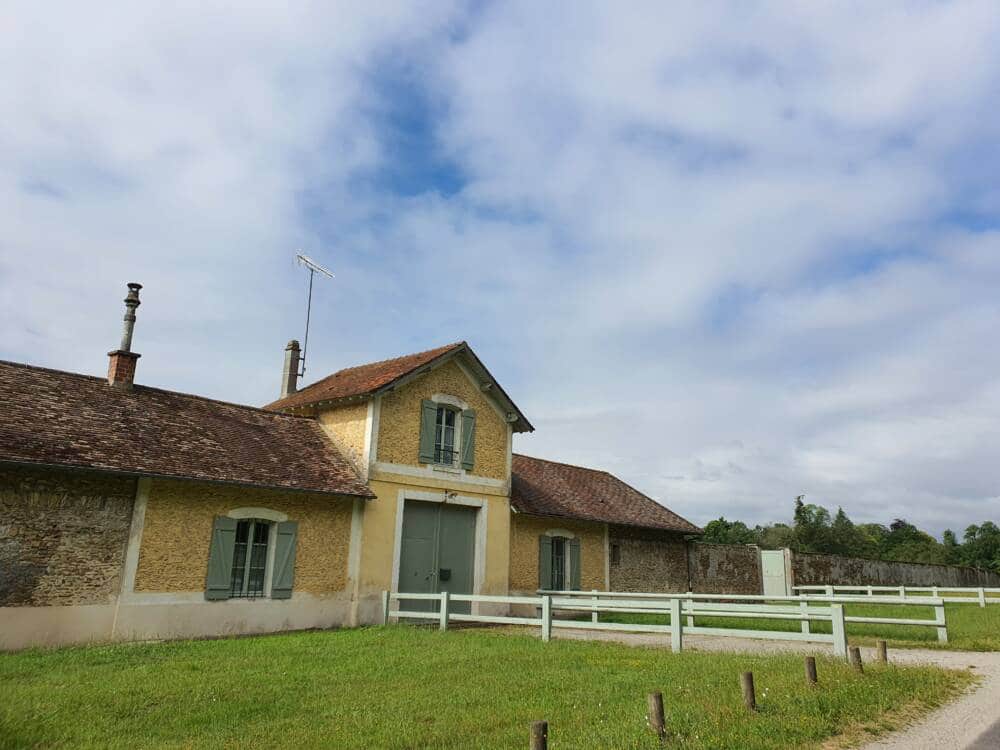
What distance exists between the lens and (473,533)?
17766mm

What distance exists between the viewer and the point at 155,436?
1380 centimetres

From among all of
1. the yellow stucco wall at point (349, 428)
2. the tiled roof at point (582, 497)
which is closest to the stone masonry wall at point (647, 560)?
the tiled roof at point (582, 497)

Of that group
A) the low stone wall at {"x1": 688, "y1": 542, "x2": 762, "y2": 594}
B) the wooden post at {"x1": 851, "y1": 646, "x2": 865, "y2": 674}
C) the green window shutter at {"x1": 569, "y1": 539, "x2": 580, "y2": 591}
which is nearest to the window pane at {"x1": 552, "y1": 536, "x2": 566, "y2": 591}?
the green window shutter at {"x1": 569, "y1": 539, "x2": 580, "y2": 591}

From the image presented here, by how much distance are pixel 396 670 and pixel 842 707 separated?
5.15 meters

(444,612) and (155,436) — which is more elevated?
(155,436)

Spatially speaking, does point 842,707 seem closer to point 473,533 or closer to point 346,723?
point 346,723

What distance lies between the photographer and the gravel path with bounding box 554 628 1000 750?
20.0 feet

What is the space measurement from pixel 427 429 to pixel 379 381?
159cm

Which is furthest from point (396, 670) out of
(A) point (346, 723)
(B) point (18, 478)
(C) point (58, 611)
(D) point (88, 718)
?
(B) point (18, 478)

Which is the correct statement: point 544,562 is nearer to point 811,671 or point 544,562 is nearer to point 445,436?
point 445,436

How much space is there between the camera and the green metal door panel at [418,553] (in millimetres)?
16422

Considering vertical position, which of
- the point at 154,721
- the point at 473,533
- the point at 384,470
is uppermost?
the point at 384,470

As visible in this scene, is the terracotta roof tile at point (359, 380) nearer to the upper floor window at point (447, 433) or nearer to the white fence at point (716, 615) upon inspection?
the upper floor window at point (447, 433)

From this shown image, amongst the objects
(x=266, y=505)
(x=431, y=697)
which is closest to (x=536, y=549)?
(x=266, y=505)
